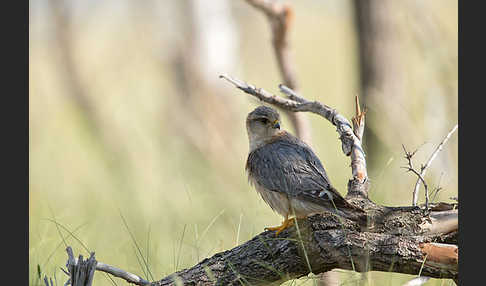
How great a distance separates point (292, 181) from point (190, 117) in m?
7.78

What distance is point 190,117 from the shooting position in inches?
454

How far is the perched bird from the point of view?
346 centimetres

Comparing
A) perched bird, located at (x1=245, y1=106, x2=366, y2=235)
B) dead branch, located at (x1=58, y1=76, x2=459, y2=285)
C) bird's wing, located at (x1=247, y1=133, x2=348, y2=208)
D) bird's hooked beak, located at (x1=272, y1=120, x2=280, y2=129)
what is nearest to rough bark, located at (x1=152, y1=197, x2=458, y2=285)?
dead branch, located at (x1=58, y1=76, x2=459, y2=285)

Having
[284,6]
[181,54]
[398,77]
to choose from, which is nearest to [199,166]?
[181,54]

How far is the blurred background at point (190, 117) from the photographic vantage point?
5535mm

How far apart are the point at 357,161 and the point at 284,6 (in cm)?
268

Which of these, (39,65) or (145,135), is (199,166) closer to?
(145,135)

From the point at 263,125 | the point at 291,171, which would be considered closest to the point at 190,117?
the point at 263,125

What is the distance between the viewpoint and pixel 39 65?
17875 millimetres

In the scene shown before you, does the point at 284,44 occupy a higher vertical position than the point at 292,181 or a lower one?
higher

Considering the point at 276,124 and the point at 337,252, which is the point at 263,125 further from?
the point at 337,252

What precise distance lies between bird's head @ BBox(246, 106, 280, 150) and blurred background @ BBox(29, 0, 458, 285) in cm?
13

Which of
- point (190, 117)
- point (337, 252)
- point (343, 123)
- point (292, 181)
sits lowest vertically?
point (337, 252)

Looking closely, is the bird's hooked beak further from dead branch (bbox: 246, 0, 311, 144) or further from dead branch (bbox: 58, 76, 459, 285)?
dead branch (bbox: 58, 76, 459, 285)
